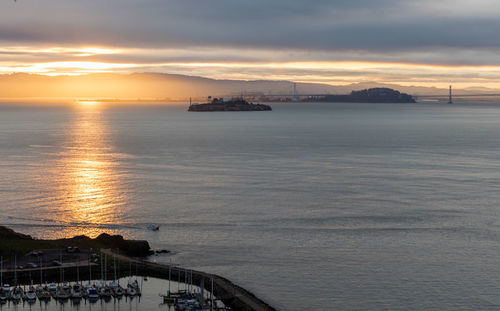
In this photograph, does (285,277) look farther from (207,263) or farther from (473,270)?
(473,270)

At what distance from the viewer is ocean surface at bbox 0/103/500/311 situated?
3275 cm

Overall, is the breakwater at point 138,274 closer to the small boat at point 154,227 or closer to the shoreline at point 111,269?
the shoreline at point 111,269

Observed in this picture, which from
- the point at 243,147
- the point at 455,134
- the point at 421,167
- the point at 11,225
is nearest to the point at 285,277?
the point at 11,225

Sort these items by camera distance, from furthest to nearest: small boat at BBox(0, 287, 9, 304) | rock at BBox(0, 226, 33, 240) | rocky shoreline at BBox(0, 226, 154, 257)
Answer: rock at BBox(0, 226, 33, 240), rocky shoreline at BBox(0, 226, 154, 257), small boat at BBox(0, 287, 9, 304)

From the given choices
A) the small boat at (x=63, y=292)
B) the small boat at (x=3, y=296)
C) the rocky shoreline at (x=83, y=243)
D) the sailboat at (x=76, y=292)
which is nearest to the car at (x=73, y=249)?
the rocky shoreline at (x=83, y=243)

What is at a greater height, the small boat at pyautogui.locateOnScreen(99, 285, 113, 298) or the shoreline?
the shoreline

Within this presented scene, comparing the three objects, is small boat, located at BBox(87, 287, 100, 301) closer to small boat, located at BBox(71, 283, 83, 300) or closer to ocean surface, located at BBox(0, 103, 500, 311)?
small boat, located at BBox(71, 283, 83, 300)

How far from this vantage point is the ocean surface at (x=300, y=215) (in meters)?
32.8

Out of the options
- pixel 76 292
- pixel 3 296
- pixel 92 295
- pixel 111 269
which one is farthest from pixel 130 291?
pixel 3 296

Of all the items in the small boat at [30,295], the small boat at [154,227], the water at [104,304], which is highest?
the small boat at [154,227]

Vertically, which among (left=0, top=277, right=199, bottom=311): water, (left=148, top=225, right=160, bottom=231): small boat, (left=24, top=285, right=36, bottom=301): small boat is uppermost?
(left=148, top=225, right=160, bottom=231): small boat

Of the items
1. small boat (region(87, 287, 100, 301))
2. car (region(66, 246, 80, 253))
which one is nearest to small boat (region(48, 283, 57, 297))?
small boat (region(87, 287, 100, 301))

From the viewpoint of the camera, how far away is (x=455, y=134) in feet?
414

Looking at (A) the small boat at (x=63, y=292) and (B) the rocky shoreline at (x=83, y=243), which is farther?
(B) the rocky shoreline at (x=83, y=243)
